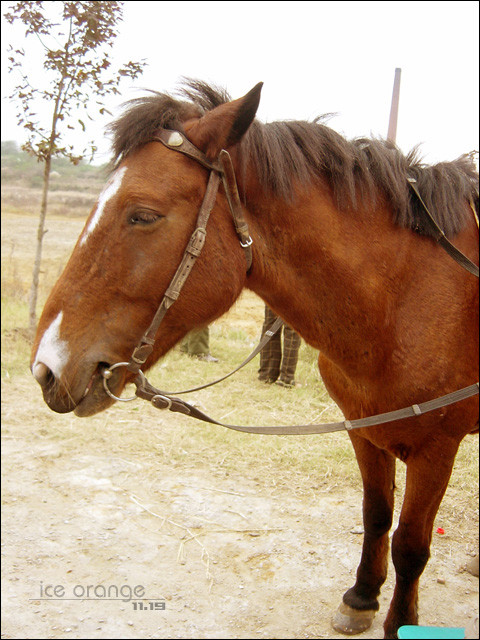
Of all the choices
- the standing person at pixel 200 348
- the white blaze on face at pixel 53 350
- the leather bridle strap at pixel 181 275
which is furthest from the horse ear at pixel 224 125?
the standing person at pixel 200 348

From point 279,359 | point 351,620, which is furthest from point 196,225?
point 279,359

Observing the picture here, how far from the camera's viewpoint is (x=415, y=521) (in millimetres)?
2305

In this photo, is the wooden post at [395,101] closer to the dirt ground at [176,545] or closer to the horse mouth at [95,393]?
the dirt ground at [176,545]

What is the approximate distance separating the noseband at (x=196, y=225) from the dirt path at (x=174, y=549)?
5.39ft

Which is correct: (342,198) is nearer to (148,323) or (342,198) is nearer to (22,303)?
(148,323)

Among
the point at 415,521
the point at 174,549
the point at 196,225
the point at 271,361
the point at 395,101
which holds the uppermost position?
the point at 395,101

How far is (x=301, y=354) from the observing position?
24.2 ft

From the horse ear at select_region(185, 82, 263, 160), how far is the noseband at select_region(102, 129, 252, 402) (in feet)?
0.10

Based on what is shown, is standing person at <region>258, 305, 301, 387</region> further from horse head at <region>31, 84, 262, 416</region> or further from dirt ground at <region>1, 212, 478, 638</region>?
horse head at <region>31, 84, 262, 416</region>

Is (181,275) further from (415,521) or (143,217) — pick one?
(415,521)

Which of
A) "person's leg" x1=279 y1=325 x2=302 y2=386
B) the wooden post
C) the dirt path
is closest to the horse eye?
the dirt path

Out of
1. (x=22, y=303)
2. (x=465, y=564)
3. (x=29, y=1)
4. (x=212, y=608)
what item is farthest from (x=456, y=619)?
(x=22, y=303)

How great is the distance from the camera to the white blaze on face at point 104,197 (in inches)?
70.9

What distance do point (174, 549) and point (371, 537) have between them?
133 cm
